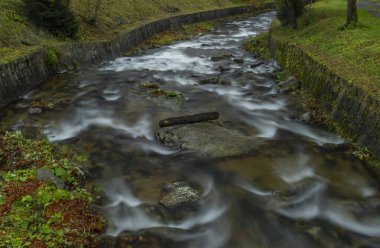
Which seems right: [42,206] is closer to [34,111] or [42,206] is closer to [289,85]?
[34,111]

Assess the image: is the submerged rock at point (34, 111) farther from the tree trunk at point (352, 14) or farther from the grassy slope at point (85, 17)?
the tree trunk at point (352, 14)

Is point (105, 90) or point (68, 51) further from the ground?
point (68, 51)

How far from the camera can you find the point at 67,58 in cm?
1870

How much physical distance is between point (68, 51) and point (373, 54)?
1381 cm

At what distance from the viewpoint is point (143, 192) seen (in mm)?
8688

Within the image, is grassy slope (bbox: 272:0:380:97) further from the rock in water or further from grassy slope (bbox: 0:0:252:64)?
grassy slope (bbox: 0:0:252:64)

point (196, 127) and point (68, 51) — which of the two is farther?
point (68, 51)

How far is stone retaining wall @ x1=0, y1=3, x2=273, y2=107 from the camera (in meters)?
13.9

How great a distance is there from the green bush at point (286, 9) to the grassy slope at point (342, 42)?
0.54 meters

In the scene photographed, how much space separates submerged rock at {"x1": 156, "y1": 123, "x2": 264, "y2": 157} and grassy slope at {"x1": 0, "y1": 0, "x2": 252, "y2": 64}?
23.3ft

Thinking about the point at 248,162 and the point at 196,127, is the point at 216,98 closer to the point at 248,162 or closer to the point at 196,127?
the point at 196,127

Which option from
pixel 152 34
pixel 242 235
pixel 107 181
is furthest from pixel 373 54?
pixel 152 34

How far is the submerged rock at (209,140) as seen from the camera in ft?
34.3

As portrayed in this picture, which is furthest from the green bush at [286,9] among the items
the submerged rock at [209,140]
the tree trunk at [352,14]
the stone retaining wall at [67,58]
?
the submerged rock at [209,140]
